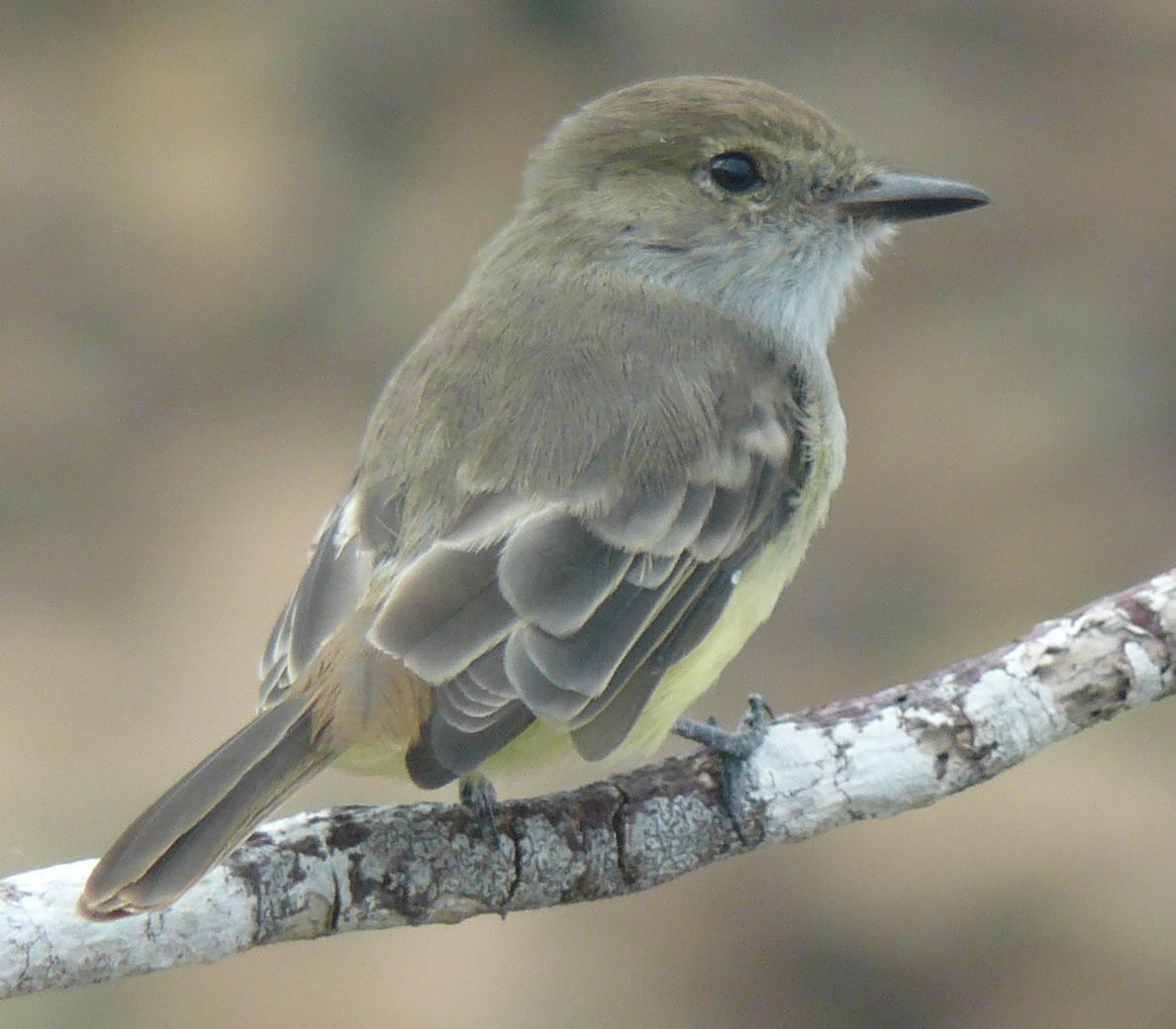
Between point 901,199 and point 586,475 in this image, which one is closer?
point 586,475

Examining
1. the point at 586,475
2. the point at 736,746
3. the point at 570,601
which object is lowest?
the point at 736,746

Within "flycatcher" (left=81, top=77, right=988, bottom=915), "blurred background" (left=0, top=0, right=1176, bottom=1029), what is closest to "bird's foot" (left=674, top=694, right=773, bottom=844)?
"flycatcher" (left=81, top=77, right=988, bottom=915)

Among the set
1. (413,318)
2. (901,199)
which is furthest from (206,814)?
(413,318)

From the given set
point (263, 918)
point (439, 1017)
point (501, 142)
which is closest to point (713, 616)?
point (263, 918)

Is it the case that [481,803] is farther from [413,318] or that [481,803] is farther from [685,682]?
[413,318]

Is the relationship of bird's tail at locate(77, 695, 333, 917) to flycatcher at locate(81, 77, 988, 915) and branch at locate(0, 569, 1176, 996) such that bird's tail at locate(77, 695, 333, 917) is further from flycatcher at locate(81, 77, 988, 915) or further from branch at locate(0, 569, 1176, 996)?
branch at locate(0, 569, 1176, 996)

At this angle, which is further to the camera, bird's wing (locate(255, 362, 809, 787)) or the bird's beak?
the bird's beak

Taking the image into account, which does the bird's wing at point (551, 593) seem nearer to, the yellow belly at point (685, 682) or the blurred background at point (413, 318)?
the yellow belly at point (685, 682)
